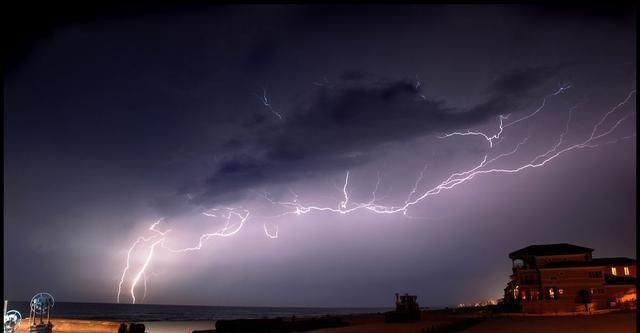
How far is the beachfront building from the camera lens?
40.2 metres

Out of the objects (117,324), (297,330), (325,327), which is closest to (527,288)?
(325,327)

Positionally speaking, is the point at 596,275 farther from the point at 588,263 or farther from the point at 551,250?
the point at 551,250

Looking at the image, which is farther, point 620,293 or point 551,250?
point 551,250

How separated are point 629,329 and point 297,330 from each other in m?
19.0

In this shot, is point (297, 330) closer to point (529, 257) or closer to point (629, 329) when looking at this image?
point (629, 329)

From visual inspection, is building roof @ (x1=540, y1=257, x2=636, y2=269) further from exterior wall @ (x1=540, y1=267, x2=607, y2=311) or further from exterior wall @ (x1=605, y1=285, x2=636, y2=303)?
exterior wall @ (x1=605, y1=285, x2=636, y2=303)

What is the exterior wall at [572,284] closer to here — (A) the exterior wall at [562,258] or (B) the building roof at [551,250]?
(A) the exterior wall at [562,258]

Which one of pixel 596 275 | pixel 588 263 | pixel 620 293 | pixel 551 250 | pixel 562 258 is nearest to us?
pixel 620 293

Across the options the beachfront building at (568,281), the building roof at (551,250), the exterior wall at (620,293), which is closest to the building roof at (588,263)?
the beachfront building at (568,281)

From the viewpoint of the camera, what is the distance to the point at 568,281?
42.7 metres

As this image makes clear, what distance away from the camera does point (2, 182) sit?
15.9 ft

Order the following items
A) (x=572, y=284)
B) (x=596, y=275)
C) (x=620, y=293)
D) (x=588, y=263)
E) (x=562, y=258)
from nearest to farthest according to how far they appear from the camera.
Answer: (x=620, y=293) → (x=596, y=275) → (x=572, y=284) → (x=588, y=263) → (x=562, y=258)

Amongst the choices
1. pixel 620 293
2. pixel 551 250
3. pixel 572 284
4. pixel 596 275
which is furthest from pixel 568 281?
pixel 551 250

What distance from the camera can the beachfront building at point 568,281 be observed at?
132ft
